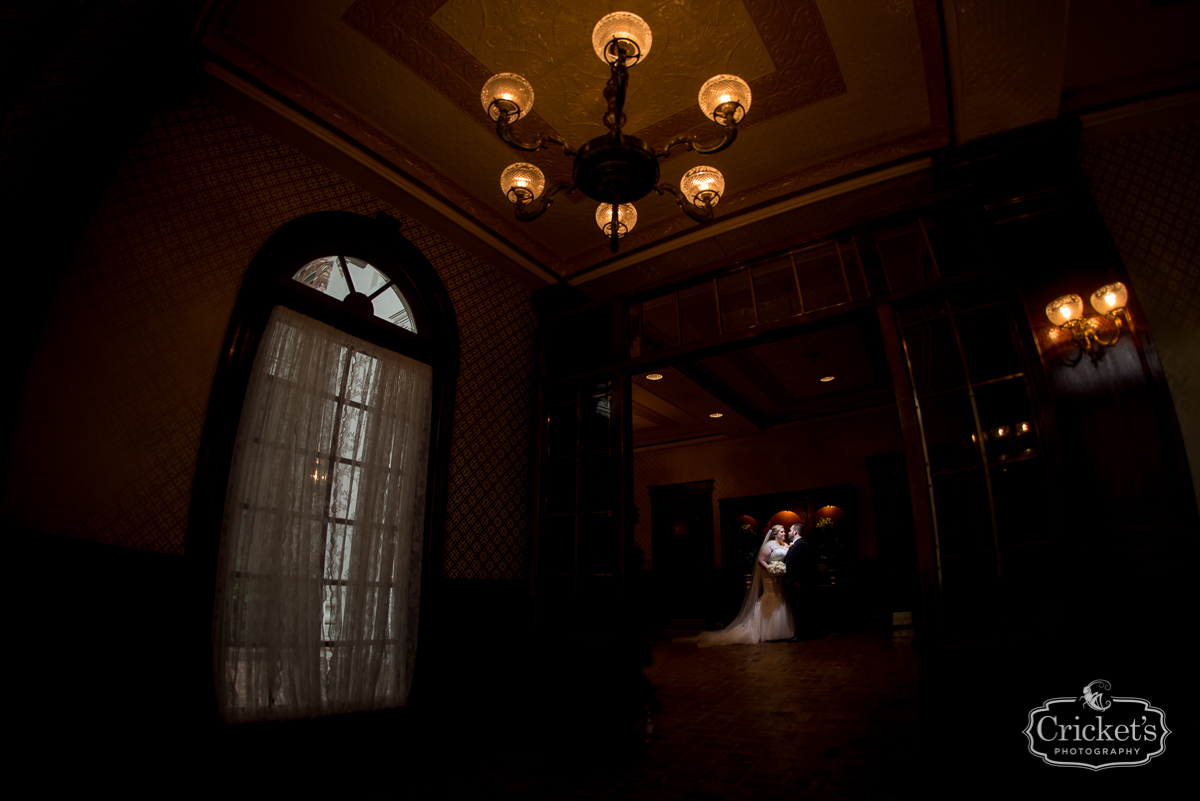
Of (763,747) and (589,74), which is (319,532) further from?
(589,74)

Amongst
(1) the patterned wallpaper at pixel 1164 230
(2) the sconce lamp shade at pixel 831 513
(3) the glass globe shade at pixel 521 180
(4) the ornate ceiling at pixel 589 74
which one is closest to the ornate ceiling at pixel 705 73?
(4) the ornate ceiling at pixel 589 74

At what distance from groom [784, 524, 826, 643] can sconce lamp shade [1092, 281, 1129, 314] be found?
5992mm

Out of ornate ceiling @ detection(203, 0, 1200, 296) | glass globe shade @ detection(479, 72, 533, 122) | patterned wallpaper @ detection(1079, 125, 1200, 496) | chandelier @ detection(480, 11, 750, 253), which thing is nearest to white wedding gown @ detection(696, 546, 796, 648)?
patterned wallpaper @ detection(1079, 125, 1200, 496)

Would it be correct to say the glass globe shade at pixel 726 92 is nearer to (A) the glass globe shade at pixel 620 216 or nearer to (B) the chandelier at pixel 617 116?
(B) the chandelier at pixel 617 116

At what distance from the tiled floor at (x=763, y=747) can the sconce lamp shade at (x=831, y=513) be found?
4.46 metres

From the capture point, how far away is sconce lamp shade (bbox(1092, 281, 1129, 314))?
→ 347 cm

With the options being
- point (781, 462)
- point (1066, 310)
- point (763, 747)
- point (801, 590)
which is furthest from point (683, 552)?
point (1066, 310)

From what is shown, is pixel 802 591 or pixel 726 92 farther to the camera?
pixel 802 591

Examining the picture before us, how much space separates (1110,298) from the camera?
3488mm

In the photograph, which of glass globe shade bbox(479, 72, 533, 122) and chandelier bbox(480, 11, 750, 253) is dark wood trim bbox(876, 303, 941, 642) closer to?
chandelier bbox(480, 11, 750, 253)

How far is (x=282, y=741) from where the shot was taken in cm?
304

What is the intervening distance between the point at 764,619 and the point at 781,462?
3264 millimetres

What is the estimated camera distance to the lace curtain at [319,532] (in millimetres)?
3072

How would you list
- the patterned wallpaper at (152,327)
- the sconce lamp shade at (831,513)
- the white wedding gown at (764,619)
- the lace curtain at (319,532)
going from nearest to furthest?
the patterned wallpaper at (152,327), the lace curtain at (319,532), the white wedding gown at (764,619), the sconce lamp shade at (831,513)
